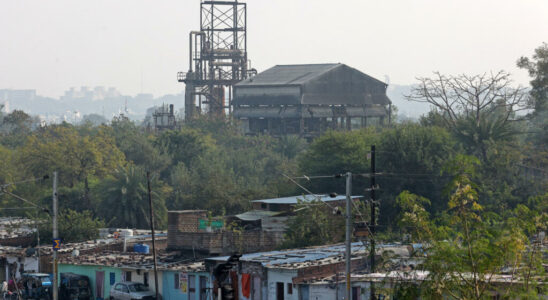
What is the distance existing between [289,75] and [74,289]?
210 feet

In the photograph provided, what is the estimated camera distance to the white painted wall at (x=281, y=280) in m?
35.6

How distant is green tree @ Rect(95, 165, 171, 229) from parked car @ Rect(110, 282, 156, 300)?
25727 mm

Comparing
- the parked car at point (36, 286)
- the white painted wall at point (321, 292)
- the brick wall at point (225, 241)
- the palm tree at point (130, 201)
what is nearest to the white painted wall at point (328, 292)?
the white painted wall at point (321, 292)

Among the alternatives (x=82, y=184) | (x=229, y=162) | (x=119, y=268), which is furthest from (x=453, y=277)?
(x=229, y=162)

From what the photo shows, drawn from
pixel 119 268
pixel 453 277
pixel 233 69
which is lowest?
pixel 119 268

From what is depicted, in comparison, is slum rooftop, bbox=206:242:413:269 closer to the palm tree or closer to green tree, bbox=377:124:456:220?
green tree, bbox=377:124:456:220

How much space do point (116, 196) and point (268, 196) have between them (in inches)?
480

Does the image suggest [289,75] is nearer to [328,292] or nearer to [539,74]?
[539,74]

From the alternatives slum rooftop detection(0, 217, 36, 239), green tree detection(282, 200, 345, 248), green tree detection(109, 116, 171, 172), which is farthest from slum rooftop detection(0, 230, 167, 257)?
green tree detection(109, 116, 171, 172)

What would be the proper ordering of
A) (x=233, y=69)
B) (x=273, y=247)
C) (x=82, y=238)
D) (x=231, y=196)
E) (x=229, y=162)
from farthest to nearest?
(x=233, y=69), (x=229, y=162), (x=231, y=196), (x=82, y=238), (x=273, y=247)

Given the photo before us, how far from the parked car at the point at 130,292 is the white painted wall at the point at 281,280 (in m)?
7.49

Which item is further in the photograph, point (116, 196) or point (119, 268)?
point (116, 196)

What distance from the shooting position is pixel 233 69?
116 meters

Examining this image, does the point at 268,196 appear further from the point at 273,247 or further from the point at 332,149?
the point at 273,247
